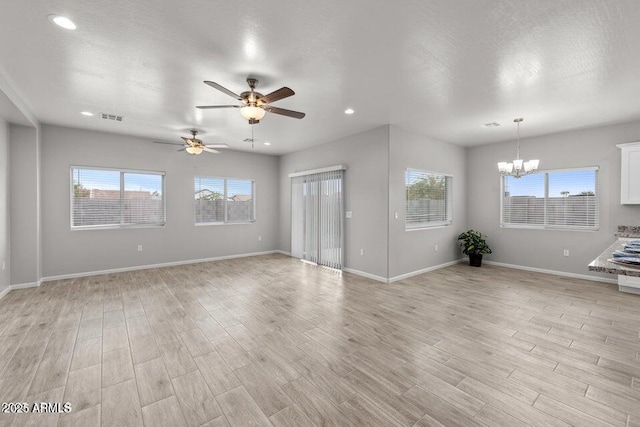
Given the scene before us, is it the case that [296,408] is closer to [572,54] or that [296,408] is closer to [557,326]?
[557,326]

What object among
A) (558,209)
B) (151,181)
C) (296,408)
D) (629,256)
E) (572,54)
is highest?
(572,54)

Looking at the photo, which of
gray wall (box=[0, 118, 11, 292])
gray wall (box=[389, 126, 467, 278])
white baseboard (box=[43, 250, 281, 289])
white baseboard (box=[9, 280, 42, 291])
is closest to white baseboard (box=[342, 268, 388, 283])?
gray wall (box=[389, 126, 467, 278])

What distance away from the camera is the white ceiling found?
210cm

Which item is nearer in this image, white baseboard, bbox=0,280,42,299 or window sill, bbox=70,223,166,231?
white baseboard, bbox=0,280,42,299

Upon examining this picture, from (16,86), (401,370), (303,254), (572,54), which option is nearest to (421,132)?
(572,54)

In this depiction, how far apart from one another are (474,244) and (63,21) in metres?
7.43

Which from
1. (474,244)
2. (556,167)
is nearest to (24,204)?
(474,244)

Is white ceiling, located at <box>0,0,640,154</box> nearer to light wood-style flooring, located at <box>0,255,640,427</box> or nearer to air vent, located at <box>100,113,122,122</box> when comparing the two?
air vent, located at <box>100,113,122,122</box>

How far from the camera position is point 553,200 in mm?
5734

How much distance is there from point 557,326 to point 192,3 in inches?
194

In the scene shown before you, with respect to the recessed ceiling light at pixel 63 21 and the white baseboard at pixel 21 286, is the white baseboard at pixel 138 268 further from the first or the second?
the recessed ceiling light at pixel 63 21

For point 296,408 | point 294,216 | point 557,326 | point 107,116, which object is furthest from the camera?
point 294,216

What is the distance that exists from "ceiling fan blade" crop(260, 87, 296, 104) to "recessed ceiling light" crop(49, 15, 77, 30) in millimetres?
1661

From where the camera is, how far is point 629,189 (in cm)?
463
